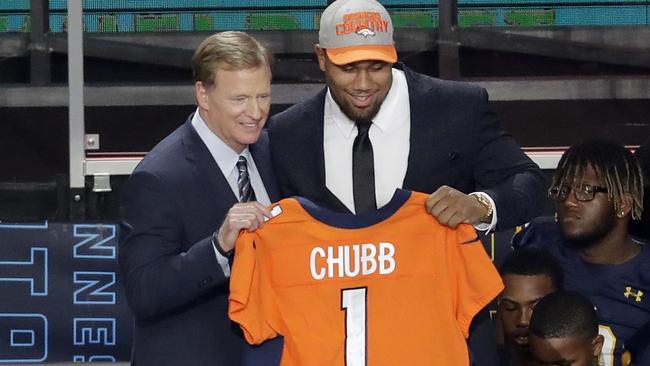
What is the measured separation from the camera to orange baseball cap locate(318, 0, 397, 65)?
3.14m

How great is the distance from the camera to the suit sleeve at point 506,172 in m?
3.19

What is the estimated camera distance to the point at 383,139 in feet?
10.8

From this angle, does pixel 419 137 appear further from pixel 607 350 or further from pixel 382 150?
pixel 607 350

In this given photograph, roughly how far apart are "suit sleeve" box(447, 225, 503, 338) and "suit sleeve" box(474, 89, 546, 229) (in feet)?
0.39

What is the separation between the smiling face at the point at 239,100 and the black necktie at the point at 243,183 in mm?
102

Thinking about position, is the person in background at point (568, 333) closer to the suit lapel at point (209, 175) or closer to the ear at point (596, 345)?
the ear at point (596, 345)

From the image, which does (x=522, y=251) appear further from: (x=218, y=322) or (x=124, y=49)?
(x=124, y=49)

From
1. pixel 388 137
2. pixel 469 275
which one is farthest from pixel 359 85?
pixel 469 275

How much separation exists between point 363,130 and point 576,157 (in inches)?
35.8

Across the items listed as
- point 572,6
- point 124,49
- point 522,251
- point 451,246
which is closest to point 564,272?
point 522,251

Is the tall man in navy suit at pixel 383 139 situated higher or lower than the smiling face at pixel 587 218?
higher

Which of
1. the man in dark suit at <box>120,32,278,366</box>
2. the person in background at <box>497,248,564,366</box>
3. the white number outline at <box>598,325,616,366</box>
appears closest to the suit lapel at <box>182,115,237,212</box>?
the man in dark suit at <box>120,32,278,366</box>

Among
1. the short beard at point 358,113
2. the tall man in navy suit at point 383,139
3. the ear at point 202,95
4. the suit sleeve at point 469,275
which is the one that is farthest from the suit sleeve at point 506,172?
the ear at point 202,95

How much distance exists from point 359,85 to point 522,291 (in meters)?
1.09
